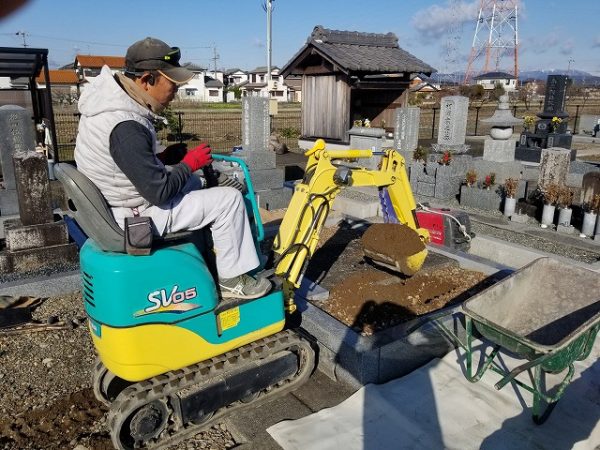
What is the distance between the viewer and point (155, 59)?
120 inches

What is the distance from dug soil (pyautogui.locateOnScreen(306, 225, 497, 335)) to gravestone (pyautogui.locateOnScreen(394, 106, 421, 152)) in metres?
6.70

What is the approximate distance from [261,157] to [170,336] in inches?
270

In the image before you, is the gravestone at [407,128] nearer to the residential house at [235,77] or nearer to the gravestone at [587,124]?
the gravestone at [587,124]

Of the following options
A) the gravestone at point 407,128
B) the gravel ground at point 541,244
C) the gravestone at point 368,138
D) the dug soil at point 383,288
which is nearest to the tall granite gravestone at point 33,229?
the dug soil at point 383,288

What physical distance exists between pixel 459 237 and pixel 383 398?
3503 millimetres

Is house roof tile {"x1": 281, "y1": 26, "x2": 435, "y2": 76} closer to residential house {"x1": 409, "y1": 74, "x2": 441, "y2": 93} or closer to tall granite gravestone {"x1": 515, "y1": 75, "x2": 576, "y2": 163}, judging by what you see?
residential house {"x1": 409, "y1": 74, "x2": 441, "y2": 93}

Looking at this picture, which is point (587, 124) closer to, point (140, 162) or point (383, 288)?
point (383, 288)

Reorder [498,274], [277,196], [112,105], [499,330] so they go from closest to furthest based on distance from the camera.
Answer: [112,105] → [499,330] → [498,274] → [277,196]

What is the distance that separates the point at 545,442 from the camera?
344cm

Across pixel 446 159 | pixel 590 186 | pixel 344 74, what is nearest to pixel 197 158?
pixel 590 186

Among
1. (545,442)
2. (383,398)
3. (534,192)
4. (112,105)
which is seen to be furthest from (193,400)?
(534,192)

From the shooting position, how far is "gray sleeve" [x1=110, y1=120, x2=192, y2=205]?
286 centimetres

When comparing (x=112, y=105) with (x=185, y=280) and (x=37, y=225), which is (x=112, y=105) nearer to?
(x=185, y=280)

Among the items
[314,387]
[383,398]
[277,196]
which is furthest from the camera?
[277,196]
